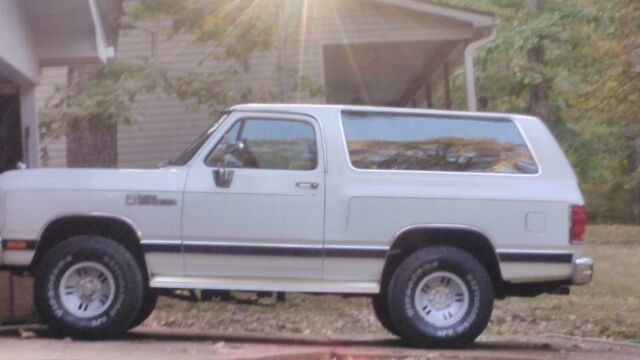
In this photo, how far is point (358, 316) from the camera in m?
13.2

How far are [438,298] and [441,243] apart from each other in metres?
0.44

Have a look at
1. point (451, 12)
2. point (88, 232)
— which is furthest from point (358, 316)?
point (451, 12)

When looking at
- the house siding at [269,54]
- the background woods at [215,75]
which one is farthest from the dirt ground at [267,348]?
the house siding at [269,54]

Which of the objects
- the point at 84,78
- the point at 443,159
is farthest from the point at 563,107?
the point at 443,159

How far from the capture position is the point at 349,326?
12.4 metres

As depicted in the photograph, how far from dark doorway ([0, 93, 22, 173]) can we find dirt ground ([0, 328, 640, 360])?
2.93 m

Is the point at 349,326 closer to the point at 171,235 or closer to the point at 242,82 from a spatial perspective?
the point at 171,235

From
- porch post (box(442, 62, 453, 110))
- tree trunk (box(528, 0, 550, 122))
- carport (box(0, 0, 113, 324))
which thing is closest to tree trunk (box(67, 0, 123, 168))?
carport (box(0, 0, 113, 324))

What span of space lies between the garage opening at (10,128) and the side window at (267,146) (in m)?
4.02

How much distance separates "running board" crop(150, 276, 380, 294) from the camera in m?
8.95

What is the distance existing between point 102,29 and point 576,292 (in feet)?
25.3

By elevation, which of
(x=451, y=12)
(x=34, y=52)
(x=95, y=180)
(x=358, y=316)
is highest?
(x=451, y=12)

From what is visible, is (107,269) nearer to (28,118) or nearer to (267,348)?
(267,348)

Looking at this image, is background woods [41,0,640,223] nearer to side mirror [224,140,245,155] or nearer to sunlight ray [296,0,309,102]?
sunlight ray [296,0,309,102]
